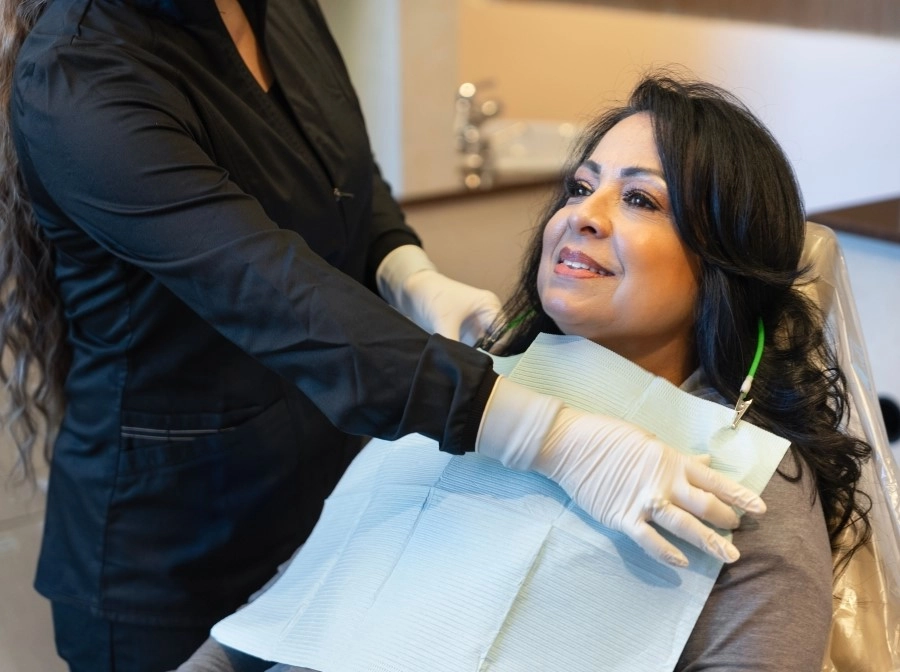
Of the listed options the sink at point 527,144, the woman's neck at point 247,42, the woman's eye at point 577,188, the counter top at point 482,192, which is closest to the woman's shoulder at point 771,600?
the woman's eye at point 577,188

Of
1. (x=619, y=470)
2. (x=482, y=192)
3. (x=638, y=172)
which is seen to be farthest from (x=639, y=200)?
(x=482, y=192)

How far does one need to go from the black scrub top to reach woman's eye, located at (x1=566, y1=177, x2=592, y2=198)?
31 centimetres

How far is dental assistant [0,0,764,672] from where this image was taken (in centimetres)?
103

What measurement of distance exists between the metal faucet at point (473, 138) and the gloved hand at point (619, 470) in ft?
6.81

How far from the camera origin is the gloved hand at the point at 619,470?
3.31ft

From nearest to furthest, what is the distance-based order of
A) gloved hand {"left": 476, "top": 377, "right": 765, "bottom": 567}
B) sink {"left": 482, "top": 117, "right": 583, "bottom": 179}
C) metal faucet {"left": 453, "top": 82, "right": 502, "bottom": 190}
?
gloved hand {"left": 476, "top": 377, "right": 765, "bottom": 567}, metal faucet {"left": 453, "top": 82, "right": 502, "bottom": 190}, sink {"left": 482, "top": 117, "right": 583, "bottom": 179}

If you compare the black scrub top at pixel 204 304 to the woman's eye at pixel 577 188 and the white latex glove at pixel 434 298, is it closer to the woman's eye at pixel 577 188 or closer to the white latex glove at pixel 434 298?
the white latex glove at pixel 434 298

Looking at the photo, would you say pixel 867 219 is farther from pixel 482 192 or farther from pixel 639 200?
pixel 482 192

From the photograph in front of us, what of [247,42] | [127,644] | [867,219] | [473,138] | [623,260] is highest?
[247,42]

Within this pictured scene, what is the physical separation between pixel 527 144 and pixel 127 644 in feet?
8.25

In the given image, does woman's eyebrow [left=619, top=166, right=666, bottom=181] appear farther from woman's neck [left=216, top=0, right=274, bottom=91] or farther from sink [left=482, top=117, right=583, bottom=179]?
sink [left=482, top=117, right=583, bottom=179]

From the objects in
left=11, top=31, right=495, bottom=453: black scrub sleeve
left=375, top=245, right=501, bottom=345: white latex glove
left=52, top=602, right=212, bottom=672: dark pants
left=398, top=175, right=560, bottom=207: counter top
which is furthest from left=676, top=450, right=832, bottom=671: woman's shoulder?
left=398, top=175, right=560, bottom=207: counter top

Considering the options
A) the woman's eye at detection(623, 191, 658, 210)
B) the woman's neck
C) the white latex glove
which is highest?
the woman's neck

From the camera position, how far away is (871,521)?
1.28 metres
